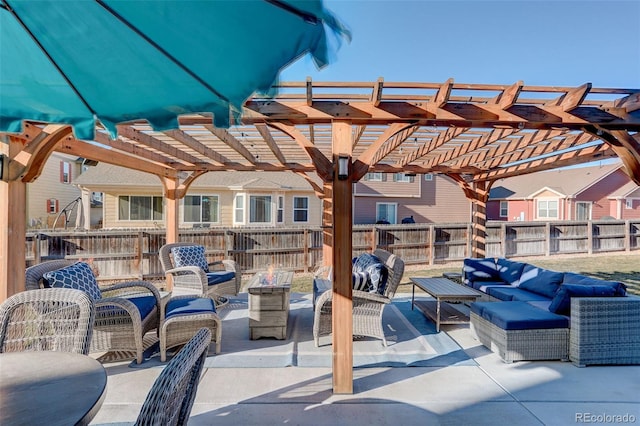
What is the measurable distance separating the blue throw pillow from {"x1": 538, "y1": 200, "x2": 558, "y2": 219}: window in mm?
18094

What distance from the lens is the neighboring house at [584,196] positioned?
60.9 feet

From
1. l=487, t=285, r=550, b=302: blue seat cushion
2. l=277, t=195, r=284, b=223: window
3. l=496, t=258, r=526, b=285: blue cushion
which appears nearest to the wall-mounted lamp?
l=487, t=285, r=550, b=302: blue seat cushion

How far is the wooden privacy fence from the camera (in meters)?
8.38

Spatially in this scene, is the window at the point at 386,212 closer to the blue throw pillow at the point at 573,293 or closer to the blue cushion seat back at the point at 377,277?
the blue cushion seat back at the point at 377,277

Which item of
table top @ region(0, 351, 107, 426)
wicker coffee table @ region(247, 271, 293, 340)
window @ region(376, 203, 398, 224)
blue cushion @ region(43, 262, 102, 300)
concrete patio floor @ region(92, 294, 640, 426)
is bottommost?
concrete patio floor @ region(92, 294, 640, 426)

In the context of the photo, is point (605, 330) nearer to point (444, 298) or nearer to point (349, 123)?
point (444, 298)

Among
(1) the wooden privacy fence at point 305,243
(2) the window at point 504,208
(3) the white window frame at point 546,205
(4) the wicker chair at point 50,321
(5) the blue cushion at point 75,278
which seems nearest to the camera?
(4) the wicker chair at point 50,321

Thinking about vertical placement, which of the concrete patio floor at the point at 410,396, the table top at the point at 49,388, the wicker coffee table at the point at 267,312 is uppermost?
the table top at the point at 49,388

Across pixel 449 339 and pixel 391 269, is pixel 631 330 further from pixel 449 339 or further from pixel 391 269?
pixel 391 269

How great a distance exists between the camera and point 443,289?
17.0ft

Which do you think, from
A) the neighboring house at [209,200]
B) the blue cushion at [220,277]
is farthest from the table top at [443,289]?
the neighboring house at [209,200]

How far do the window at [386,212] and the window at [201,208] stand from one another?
897 centimetres

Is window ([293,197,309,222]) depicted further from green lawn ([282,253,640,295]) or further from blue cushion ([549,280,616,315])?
blue cushion ([549,280,616,315])

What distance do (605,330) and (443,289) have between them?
1944mm
